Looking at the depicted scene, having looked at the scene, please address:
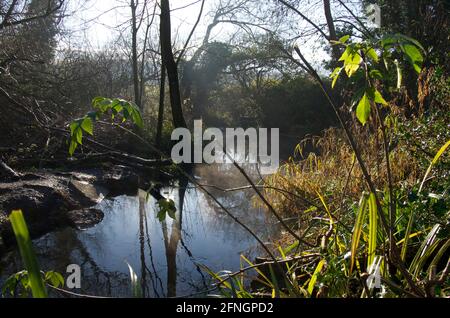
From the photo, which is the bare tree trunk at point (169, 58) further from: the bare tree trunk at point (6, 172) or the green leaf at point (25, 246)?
the green leaf at point (25, 246)

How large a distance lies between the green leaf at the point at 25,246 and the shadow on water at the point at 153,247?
5.61 feet

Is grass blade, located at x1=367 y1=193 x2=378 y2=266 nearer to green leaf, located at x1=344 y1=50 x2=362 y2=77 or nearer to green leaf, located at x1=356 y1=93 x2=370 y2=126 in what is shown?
green leaf, located at x1=356 y1=93 x2=370 y2=126

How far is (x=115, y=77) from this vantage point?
453 inches

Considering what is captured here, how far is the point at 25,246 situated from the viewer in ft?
2.76

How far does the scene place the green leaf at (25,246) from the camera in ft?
2.68

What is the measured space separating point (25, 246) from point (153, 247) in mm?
3190

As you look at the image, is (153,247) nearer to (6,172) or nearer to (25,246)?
(6,172)

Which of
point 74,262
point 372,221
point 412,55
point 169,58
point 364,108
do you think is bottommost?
point 74,262

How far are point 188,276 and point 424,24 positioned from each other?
460 cm

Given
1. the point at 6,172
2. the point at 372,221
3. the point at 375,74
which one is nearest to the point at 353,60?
the point at 375,74

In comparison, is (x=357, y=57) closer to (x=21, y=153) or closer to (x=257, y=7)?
(x=21, y=153)

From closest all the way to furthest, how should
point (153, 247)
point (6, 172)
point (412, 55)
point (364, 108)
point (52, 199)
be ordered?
point (412, 55)
point (364, 108)
point (153, 247)
point (52, 199)
point (6, 172)

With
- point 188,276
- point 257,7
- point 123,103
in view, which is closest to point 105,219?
point 188,276

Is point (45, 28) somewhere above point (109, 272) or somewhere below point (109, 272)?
above
